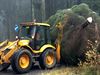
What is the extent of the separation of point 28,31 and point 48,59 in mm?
1390

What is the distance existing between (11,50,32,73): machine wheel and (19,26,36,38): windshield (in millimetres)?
1059

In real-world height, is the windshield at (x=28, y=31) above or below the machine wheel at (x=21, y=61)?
above

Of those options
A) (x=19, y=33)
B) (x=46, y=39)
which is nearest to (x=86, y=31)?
(x=46, y=39)

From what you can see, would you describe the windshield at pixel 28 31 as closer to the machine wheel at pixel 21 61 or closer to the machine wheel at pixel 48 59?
the machine wheel at pixel 48 59

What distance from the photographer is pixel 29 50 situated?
14.7 m

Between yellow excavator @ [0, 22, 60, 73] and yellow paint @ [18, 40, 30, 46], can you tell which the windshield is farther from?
yellow paint @ [18, 40, 30, 46]

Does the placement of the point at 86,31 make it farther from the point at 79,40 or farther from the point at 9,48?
the point at 9,48

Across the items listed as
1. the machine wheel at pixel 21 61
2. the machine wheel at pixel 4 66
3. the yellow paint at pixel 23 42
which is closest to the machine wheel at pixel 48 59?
the machine wheel at pixel 21 61

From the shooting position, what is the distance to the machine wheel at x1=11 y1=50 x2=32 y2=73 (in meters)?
13.9

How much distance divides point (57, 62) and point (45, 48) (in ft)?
3.21

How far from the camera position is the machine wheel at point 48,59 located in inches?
590

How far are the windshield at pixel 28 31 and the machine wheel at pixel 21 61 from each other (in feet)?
3.48

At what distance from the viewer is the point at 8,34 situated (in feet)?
71.2

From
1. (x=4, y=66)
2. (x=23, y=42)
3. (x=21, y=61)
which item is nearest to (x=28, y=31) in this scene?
(x=23, y=42)
